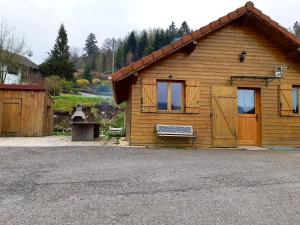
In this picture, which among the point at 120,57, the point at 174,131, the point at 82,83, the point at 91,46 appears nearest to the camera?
the point at 174,131

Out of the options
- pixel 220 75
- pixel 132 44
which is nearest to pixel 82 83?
pixel 132 44

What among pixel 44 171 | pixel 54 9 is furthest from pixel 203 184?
pixel 54 9

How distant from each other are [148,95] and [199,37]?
2.52 meters

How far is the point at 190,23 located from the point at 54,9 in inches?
2204

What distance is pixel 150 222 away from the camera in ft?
9.47

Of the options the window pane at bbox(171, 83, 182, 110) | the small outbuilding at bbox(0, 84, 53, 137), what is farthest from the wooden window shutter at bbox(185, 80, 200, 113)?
the small outbuilding at bbox(0, 84, 53, 137)

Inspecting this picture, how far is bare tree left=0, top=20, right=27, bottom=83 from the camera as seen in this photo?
2326cm

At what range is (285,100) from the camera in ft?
33.0

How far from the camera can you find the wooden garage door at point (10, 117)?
1345cm

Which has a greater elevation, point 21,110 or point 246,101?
point 246,101

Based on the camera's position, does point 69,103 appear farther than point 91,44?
No

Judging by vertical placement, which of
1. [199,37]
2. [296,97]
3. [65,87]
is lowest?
[296,97]

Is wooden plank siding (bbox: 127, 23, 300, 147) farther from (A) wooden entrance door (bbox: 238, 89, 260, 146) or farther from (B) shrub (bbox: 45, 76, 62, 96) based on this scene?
(B) shrub (bbox: 45, 76, 62, 96)

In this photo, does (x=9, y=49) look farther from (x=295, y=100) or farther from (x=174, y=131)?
(x=295, y=100)
